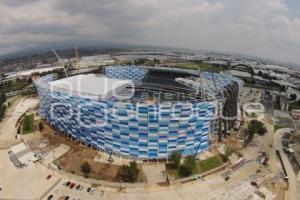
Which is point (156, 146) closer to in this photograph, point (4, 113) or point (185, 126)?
point (185, 126)

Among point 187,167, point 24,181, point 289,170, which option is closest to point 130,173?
point 187,167

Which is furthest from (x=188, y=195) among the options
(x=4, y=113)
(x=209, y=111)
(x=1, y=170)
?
(x=4, y=113)

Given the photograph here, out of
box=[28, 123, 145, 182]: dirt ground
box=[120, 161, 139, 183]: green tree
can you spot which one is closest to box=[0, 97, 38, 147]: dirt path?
box=[28, 123, 145, 182]: dirt ground

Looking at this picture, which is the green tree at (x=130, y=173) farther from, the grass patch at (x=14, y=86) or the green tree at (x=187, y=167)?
the grass patch at (x=14, y=86)

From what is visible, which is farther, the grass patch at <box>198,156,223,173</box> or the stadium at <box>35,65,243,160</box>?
the grass patch at <box>198,156,223,173</box>

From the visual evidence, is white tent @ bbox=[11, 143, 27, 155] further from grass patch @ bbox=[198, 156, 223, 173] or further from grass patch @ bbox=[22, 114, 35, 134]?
grass patch @ bbox=[198, 156, 223, 173]

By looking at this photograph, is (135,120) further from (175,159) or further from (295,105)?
(295,105)

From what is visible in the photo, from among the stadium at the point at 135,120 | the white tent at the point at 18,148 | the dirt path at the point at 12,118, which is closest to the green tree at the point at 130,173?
the stadium at the point at 135,120
